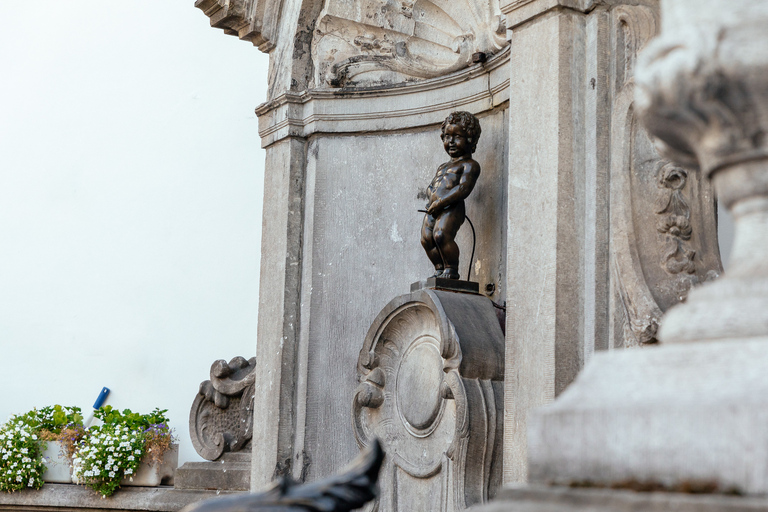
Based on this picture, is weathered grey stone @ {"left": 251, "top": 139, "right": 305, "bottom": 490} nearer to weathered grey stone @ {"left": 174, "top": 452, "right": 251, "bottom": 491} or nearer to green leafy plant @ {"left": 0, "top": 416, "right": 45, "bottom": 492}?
weathered grey stone @ {"left": 174, "top": 452, "right": 251, "bottom": 491}

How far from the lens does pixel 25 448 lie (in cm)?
588

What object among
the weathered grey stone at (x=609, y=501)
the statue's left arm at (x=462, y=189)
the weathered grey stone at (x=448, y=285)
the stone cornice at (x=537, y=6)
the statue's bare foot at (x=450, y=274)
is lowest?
the weathered grey stone at (x=609, y=501)

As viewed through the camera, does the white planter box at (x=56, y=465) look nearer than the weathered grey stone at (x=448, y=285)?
No

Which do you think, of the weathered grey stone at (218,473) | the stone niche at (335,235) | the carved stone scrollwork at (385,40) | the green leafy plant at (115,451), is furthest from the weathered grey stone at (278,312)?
the green leafy plant at (115,451)

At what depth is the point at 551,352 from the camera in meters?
3.31

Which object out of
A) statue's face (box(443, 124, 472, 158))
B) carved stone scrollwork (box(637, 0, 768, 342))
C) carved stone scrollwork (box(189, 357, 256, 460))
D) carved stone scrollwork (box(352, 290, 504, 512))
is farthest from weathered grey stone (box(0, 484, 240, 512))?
carved stone scrollwork (box(637, 0, 768, 342))

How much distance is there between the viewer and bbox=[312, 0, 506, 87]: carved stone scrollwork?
16.6 ft

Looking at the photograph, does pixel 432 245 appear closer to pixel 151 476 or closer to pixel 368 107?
pixel 368 107

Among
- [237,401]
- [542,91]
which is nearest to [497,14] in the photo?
[542,91]

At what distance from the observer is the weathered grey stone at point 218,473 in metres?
5.43

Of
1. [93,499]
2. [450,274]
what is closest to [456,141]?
[450,274]

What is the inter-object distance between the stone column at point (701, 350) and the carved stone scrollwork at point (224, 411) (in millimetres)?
4575

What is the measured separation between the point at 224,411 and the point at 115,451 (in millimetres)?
627

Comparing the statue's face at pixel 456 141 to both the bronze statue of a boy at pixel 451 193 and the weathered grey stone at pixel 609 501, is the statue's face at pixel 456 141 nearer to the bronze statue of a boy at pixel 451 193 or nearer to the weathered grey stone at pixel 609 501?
the bronze statue of a boy at pixel 451 193
